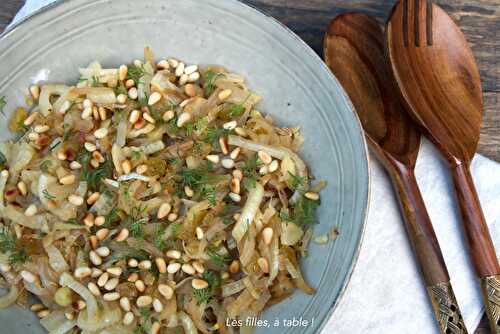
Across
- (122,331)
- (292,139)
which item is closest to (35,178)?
(122,331)

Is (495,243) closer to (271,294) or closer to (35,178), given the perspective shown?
(271,294)

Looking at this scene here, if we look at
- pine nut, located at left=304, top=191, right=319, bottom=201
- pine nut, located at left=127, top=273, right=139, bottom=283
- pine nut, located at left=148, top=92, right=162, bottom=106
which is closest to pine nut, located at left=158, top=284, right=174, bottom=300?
pine nut, located at left=127, top=273, right=139, bottom=283

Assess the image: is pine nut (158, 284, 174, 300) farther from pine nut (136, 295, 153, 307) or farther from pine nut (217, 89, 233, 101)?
pine nut (217, 89, 233, 101)

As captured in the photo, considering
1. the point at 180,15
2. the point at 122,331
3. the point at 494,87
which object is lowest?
the point at 122,331

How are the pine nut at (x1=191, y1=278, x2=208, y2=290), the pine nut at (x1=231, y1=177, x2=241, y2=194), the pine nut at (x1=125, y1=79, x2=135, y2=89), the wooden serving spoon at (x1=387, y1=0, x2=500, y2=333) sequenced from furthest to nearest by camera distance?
the wooden serving spoon at (x1=387, y1=0, x2=500, y2=333) < the pine nut at (x1=125, y1=79, x2=135, y2=89) < the pine nut at (x1=231, y1=177, x2=241, y2=194) < the pine nut at (x1=191, y1=278, x2=208, y2=290)

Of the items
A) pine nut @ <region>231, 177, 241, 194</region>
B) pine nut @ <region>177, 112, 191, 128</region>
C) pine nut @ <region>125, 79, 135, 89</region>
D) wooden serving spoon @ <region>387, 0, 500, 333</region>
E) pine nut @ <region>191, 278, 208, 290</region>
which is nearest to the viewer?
pine nut @ <region>191, 278, 208, 290</region>

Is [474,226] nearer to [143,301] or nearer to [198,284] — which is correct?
[198,284]

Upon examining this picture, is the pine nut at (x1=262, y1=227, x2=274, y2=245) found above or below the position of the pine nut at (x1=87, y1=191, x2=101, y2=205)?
below

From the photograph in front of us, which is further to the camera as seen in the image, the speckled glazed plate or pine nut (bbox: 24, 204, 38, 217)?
pine nut (bbox: 24, 204, 38, 217)
